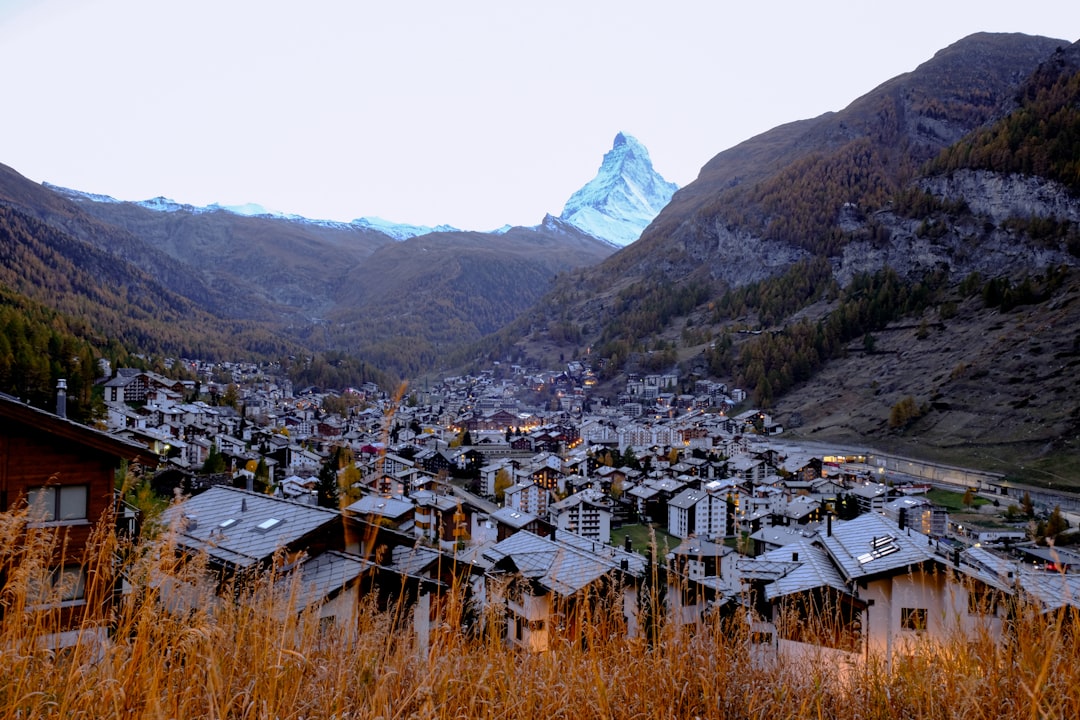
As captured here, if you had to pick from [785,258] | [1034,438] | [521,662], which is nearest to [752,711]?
[521,662]

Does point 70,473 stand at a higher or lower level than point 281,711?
lower

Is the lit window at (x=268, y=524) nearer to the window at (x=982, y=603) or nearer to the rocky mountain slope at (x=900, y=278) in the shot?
the window at (x=982, y=603)

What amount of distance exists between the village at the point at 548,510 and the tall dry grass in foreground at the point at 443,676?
22 cm

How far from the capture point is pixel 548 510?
36.0 meters

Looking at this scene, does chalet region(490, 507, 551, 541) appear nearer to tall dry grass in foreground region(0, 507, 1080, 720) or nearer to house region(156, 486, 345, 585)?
house region(156, 486, 345, 585)

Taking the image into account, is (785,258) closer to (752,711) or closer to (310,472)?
(310,472)

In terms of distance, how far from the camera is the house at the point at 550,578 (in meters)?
3.55

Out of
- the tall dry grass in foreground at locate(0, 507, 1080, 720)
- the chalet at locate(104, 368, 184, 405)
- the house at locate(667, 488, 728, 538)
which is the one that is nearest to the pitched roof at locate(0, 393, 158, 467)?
the tall dry grass in foreground at locate(0, 507, 1080, 720)

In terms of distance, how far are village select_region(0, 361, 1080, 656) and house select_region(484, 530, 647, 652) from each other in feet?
0.18

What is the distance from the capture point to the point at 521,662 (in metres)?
2.64

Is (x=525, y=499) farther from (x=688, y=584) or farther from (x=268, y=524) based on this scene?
(x=688, y=584)

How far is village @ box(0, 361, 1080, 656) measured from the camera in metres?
3.75

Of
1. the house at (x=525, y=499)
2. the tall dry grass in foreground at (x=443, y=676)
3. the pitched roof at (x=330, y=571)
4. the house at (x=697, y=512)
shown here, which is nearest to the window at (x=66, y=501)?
the pitched roof at (x=330, y=571)

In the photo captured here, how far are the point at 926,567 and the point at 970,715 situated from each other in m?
8.18
